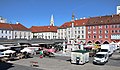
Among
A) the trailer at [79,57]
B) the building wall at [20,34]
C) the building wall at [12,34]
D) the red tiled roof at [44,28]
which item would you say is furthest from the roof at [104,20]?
the trailer at [79,57]

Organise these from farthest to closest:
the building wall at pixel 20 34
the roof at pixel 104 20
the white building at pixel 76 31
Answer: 1. the white building at pixel 76 31
2. the building wall at pixel 20 34
3. the roof at pixel 104 20

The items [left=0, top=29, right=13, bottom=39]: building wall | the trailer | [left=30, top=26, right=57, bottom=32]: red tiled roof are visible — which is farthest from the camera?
[left=30, top=26, right=57, bottom=32]: red tiled roof

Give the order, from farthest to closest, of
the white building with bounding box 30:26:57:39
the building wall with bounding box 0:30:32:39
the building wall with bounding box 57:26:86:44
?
the white building with bounding box 30:26:57:39 < the building wall with bounding box 57:26:86:44 < the building wall with bounding box 0:30:32:39

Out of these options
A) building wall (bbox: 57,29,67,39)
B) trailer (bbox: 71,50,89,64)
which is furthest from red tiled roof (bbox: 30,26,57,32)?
trailer (bbox: 71,50,89,64)

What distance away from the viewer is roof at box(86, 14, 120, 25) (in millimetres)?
81775

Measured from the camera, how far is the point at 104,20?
8550 centimetres

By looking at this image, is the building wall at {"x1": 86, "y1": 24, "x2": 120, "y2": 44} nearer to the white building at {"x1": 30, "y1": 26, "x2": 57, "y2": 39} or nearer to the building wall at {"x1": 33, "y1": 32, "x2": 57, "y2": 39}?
the building wall at {"x1": 33, "y1": 32, "x2": 57, "y2": 39}

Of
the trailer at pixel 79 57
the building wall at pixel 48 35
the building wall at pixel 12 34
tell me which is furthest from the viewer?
the building wall at pixel 48 35

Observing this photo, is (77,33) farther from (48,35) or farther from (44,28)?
(44,28)

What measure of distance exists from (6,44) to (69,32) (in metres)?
44.7

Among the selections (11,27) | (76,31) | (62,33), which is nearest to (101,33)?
(76,31)

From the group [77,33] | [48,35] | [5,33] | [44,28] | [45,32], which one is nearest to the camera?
[5,33]

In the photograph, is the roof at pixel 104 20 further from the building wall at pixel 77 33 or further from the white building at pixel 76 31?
the building wall at pixel 77 33

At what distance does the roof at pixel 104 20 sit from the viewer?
81.8 metres
